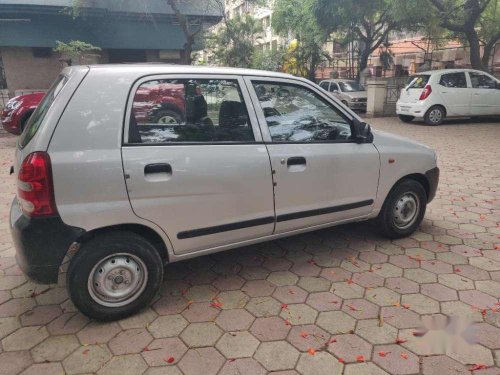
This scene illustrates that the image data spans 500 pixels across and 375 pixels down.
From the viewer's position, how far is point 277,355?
97.9 inches

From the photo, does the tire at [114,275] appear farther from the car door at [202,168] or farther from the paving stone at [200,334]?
the paving stone at [200,334]

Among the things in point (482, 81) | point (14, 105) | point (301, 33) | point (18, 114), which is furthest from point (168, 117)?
point (301, 33)

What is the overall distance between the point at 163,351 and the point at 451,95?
41.3ft

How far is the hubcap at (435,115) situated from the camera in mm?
12516

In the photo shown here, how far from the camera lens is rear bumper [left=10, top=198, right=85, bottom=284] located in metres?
2.50

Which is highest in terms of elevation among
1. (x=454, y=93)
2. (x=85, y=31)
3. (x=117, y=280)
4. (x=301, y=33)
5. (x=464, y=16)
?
(x=301, y=33)

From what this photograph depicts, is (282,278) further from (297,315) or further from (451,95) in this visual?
(451,95)

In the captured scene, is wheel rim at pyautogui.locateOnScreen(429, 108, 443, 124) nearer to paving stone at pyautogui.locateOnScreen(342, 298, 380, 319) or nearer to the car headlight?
paving stone at pyautogui.locateOnScreen(342, 298, 380, 319)

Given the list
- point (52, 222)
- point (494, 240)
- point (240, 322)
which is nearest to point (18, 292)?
point (52, 222)

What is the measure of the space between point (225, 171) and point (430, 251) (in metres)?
2.29

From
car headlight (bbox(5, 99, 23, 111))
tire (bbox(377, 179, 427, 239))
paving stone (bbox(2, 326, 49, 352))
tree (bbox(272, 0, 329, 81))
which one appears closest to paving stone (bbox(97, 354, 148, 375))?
paving stone (bbox(2, 326, 49, 352))

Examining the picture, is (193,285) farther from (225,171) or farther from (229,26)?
(229,26)

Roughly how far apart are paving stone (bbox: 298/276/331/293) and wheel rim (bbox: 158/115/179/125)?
168cm

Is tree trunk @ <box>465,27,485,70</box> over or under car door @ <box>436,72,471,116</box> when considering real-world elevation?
over
